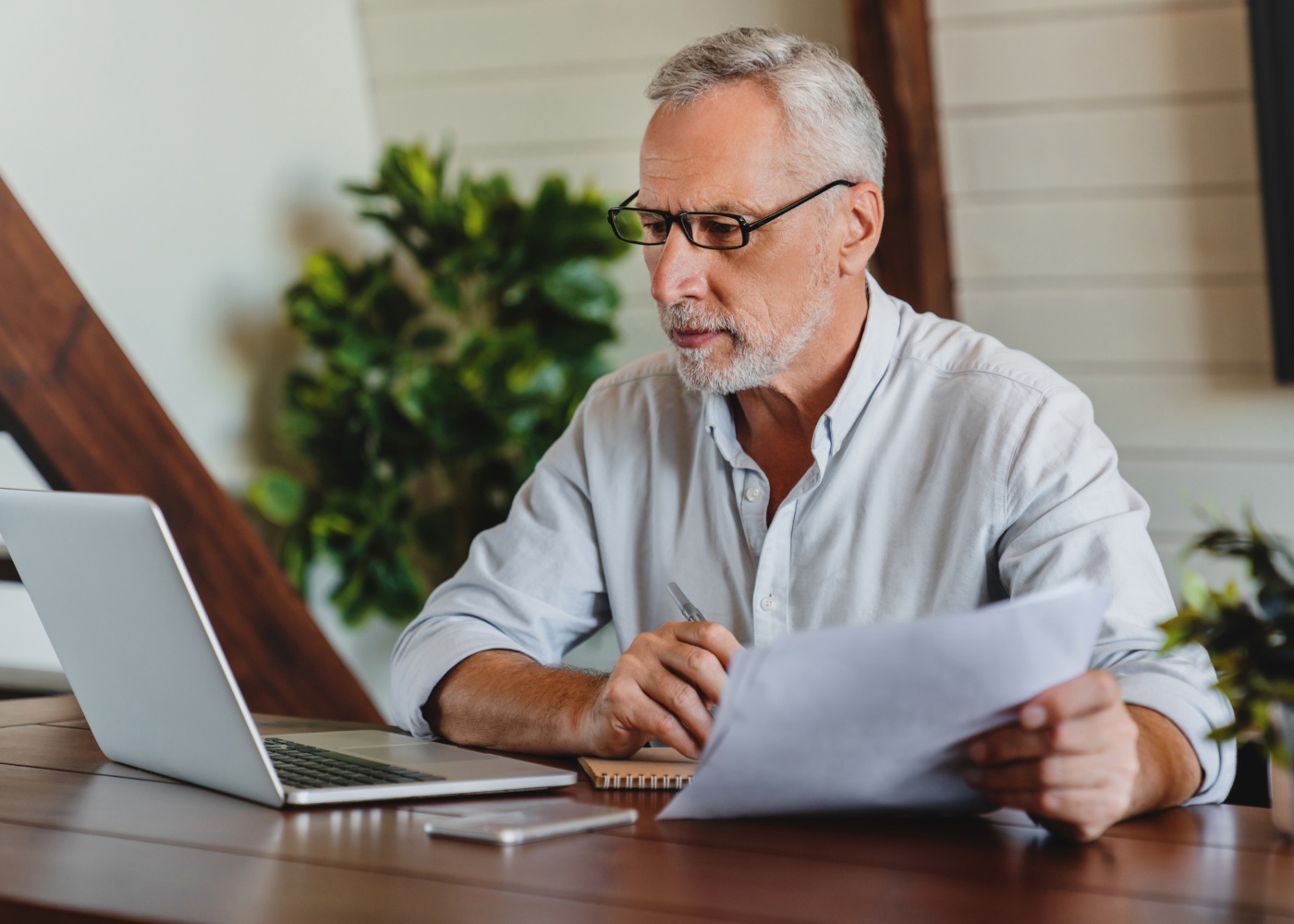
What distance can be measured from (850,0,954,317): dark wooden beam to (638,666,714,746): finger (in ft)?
5.03

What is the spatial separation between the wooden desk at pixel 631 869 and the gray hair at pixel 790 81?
784 mm

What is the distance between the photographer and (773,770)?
0.98m

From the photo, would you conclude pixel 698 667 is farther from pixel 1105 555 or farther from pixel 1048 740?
pixel 1105 555

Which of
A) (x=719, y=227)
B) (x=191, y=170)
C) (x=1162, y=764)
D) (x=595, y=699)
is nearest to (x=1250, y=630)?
(x=1162, y=764)

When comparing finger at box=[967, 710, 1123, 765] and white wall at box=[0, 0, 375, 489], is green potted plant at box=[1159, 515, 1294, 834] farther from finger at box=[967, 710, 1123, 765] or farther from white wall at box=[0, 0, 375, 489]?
white wall at box=[0, 0, 375, 489]

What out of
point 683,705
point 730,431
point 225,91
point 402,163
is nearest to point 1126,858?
point 683,705

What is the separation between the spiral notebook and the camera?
3.82 feet

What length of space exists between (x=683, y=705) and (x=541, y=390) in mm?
1704

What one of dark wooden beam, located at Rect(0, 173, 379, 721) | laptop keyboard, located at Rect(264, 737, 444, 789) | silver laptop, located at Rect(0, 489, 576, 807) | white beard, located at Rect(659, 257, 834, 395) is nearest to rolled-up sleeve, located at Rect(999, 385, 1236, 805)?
white beard, located at Rect(659, 257, 834, 395)

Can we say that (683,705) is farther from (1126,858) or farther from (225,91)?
(225,91)

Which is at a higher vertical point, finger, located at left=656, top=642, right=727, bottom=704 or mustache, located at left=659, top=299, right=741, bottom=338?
mustache, located at left=659, top=299, right=741, bottom=338

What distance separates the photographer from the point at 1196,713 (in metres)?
1.15

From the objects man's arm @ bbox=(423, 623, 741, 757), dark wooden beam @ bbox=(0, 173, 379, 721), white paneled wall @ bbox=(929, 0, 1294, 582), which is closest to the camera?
man's arm @ bbox=(423, 623, 741, 757)

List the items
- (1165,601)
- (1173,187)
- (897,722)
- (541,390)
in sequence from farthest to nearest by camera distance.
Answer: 1. (541,390)
2. (1173,187)
3. (1165,601)
4. (897,722)
